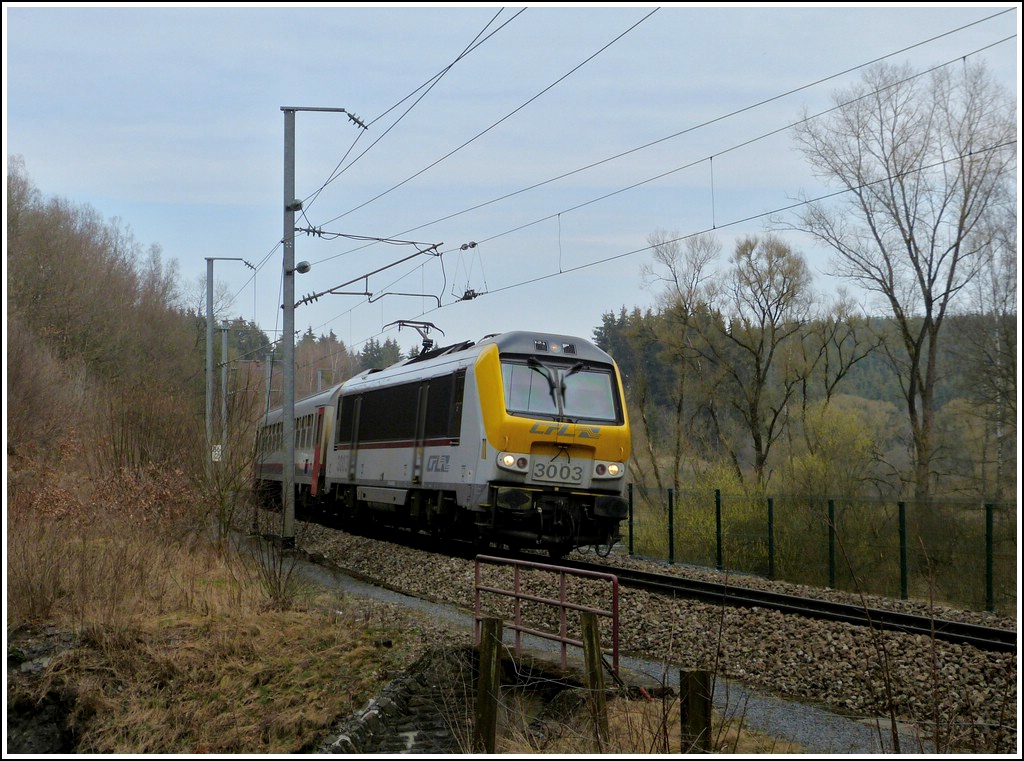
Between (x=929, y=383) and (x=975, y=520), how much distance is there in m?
13.3

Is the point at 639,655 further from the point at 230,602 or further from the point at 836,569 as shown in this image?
the point at 836,569

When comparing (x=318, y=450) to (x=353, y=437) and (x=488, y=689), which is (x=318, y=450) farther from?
(x=488, y=689)

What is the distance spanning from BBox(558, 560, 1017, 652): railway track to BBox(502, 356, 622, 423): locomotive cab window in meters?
2.74

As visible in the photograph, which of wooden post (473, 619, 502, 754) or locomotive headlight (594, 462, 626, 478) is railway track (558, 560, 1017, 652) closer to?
locomotive headlight (594, 462, 626, 478)

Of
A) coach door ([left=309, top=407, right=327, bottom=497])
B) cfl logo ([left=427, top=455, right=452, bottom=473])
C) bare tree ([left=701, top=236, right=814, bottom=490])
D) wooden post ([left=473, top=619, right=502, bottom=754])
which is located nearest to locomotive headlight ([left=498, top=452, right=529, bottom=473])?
cfl logo ([left=427, top=455, right=452, bottom=473])

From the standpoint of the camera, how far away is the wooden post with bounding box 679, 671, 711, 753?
288 inches

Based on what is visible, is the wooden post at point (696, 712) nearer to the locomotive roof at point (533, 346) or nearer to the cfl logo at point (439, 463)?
the locomotive roof at point (533, 346)

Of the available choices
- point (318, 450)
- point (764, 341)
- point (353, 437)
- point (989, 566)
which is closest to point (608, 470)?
point (989, 566)

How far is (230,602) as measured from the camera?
14133mm

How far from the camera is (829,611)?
13047mm

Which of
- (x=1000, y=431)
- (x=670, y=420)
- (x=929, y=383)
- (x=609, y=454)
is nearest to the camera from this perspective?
(x=609, y=454)

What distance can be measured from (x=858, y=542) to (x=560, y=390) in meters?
8.59

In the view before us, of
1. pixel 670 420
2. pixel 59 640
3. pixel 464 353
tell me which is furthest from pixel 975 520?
pixel 670 420

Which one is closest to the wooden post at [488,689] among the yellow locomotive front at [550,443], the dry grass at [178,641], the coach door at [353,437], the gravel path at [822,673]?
the gravel path at [822,673]
